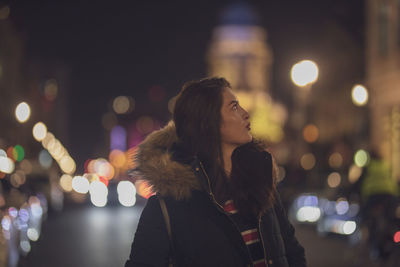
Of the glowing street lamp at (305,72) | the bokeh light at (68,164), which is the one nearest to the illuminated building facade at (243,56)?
the bokeh light at (68,164)

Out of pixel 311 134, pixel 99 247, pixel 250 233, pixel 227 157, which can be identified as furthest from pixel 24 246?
pixel 311 134

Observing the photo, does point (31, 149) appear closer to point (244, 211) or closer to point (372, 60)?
point (372, 60)

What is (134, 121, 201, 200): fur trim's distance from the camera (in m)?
3.72

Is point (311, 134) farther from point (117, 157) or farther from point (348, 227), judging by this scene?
point (117, 157)

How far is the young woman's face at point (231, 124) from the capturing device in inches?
154

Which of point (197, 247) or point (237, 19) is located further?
point (237, 19)

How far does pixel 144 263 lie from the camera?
3.61 metres

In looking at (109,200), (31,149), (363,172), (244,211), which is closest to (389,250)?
(363,172)

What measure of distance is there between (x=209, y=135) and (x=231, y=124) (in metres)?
0.11

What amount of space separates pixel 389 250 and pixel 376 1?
22783mm

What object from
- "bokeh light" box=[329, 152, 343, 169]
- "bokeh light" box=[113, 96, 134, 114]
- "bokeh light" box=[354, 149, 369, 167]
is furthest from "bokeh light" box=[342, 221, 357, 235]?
"bokeh light" box=[113, 96, 134, 114]

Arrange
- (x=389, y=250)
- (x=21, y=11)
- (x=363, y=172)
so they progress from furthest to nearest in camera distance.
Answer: (x=21, y=11) → (x=363, y=172) → (x=389, y=250)

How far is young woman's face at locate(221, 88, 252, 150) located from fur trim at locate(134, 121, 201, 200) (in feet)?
0.77

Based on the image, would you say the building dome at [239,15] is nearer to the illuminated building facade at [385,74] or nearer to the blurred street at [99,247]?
the illuminated building facade at [385,74]
